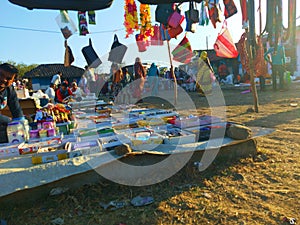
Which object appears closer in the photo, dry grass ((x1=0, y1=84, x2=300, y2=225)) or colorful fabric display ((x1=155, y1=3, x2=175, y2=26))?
dry grass ((x1=0, y1=84, x2=300, y2=225))

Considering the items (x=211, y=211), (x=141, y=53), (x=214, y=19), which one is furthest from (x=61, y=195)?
(x=141, y=53)

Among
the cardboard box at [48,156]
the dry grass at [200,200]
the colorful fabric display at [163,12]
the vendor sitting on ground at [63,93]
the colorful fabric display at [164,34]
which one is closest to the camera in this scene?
the dry grass at [200,200]

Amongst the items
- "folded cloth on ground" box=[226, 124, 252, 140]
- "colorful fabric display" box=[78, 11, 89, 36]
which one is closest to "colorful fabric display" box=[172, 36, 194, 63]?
"colorful fabric display" box=[78, 11, 89, 36]

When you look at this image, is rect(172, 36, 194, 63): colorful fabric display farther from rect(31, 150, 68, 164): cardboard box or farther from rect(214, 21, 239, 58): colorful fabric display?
rect(31, 150, 68, 164): cardboard box

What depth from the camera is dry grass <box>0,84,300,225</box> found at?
165 centimetres

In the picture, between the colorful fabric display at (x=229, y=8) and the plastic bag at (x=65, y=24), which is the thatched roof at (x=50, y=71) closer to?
the plastic bag at (x=65, y=24)

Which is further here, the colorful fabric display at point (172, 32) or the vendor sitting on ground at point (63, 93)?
the vendor sitting on ground at point (63, 93)

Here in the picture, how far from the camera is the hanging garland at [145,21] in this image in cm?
588

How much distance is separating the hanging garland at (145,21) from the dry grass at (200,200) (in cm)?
460

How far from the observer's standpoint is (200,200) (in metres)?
1.85

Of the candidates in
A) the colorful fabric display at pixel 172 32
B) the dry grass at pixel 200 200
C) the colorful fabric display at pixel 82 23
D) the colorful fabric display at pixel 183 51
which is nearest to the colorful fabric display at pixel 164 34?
the colorful fabric display at pixel 172 32

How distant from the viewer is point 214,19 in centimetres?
531

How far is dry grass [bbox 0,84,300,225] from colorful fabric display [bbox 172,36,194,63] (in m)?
4.63

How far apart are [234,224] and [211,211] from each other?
188 mm
